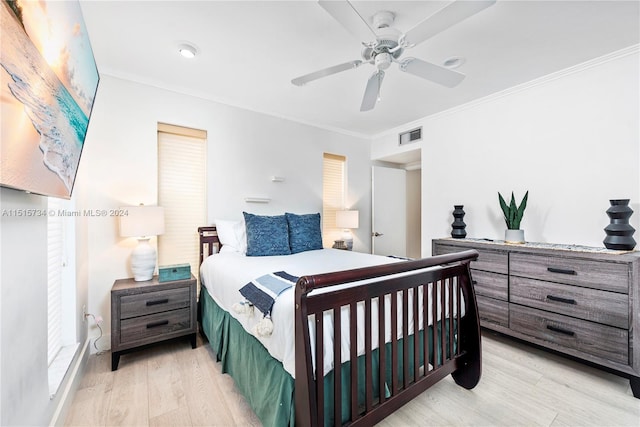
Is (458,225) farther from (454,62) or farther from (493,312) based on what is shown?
(454,62)

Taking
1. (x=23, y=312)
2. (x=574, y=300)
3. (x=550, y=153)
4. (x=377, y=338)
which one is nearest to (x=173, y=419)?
(x=23, y=312)

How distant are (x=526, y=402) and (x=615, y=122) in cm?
239

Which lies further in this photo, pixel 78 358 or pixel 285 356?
pixel 78 358

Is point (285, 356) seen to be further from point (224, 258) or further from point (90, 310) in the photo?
point (90, 310)

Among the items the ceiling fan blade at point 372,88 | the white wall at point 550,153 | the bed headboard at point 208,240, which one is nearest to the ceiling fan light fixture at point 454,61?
the ceiling fan blade at point 372,88

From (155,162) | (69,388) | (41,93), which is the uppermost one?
(155,162)

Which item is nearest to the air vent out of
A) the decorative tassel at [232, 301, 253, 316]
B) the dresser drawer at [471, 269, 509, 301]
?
the dresser drawer at [471, 269, 509, 301]

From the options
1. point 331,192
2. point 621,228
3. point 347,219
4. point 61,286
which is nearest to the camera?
point 61,286

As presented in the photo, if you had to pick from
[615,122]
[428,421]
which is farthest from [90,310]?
[615,122]

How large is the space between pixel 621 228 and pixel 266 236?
2.96m

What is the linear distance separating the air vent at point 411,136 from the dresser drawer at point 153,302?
11.4ft

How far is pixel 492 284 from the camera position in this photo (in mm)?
2566

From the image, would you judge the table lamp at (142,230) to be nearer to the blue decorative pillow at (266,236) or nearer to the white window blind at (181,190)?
the white window blind at (181,190)

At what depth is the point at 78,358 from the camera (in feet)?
6.40
